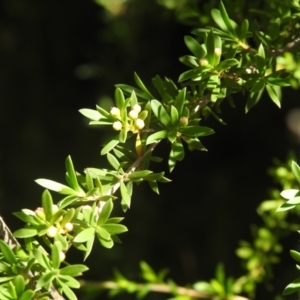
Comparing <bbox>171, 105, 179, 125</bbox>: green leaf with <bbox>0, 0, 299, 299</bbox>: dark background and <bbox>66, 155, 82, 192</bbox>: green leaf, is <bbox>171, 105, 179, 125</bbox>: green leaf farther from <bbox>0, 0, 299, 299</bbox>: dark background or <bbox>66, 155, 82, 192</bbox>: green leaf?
<bbox>0, 0, 299, 299</bbox>: dark background

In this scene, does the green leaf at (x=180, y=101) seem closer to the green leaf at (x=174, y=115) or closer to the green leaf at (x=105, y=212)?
the green leaf at (x=174, y=115)

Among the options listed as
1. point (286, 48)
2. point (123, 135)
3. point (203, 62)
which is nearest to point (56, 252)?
point (123, 135)

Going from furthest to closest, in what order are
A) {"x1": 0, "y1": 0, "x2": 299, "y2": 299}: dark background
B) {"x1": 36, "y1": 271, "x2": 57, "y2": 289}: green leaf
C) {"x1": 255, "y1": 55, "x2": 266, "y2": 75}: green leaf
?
{"x1": 0, "y1": 0, "x2": 299, "y2": 299}: dark background < {"x1": 255, "y1": 55, "x2": 266, "y2": 75}: green leaf < {"x1": 36, "y1": 271, "x2": 57, "y2": 289}: green leaf

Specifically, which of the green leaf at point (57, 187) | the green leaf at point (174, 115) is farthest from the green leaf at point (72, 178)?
the green leaf at point (174, 115)

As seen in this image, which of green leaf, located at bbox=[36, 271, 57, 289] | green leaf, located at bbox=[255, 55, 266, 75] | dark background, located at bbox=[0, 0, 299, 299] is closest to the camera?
green leaf, located at bbox=[36, 271, 57, 289]

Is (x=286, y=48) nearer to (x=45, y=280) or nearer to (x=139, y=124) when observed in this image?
(x=139, y=124)

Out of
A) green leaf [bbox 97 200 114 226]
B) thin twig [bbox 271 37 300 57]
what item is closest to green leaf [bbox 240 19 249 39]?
thin twig [bbox 271 37 300 57]
